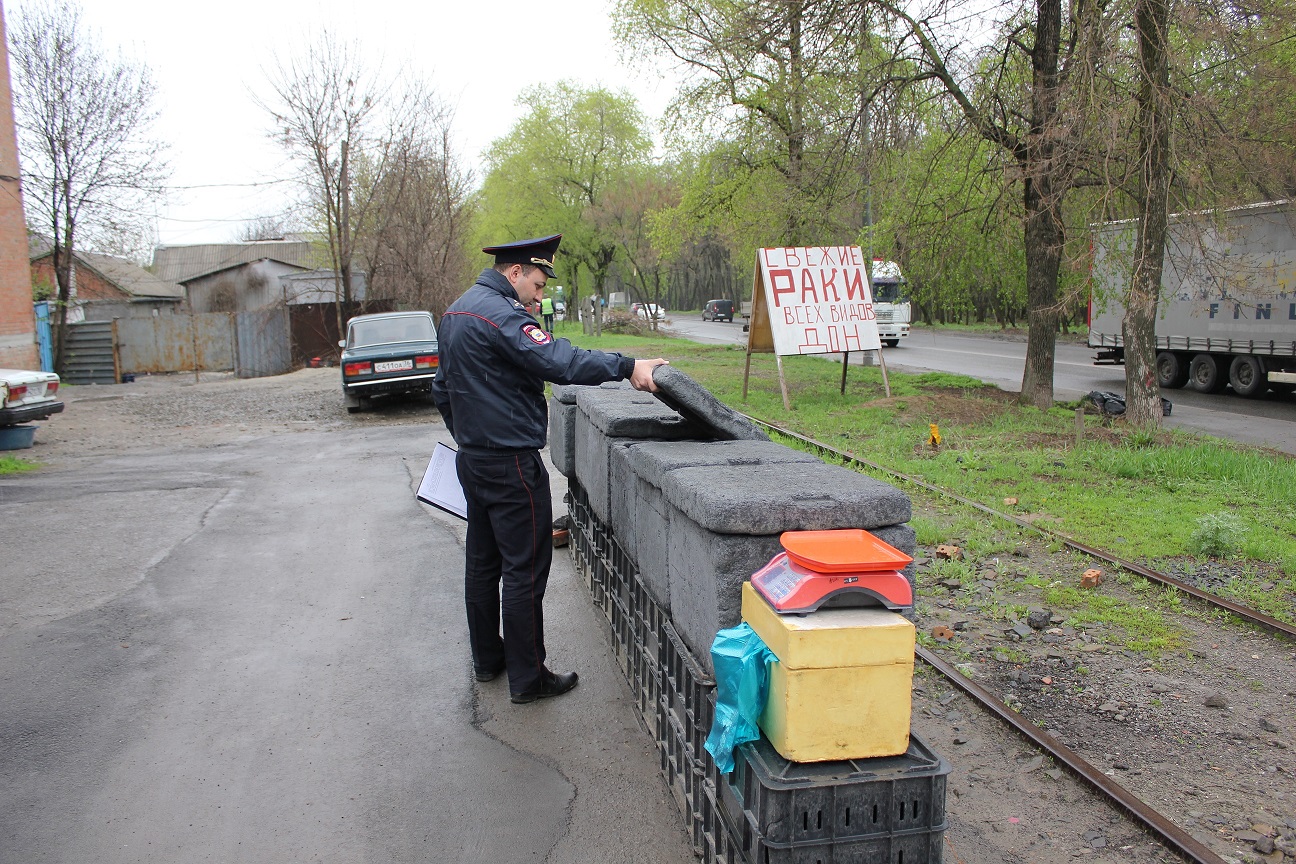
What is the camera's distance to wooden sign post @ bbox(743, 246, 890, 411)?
12891 millimetres

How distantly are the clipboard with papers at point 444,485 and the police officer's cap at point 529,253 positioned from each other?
3.69 ft

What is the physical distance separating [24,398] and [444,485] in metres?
9.66

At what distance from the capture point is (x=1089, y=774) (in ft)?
10.8

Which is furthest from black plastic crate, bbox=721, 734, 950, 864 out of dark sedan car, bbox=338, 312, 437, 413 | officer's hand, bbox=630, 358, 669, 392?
dark sedan car, bbox=338, 312, 437, 413

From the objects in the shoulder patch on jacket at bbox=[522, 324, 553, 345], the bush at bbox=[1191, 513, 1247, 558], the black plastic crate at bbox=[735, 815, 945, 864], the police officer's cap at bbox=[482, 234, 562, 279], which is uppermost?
the police officer's cap at bbox=[482, 234, 562, 279]

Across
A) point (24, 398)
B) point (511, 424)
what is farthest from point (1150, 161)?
point (24, 398)

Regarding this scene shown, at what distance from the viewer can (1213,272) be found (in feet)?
32.2

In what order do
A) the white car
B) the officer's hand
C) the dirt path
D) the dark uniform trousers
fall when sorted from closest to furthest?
the officer's hand, the dark uniform trousers, the white car, the dirt path

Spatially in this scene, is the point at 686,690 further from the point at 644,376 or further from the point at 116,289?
the point at 116,289

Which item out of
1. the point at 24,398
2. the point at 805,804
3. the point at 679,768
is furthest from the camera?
the point at 24,398

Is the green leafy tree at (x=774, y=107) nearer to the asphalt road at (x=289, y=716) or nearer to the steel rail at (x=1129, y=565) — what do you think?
the steel rail at (x=1129, y=565)

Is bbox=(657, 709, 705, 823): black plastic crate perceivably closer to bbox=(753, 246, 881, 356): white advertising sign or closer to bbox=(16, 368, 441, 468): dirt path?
bbox=(753, 246, 881, 356): white advertising sign

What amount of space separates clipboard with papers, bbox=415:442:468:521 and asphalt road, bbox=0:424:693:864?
778 millimetres

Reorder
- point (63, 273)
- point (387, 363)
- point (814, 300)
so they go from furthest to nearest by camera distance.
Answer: point (63, 273) → point (387, 363) → point (814, 300)
